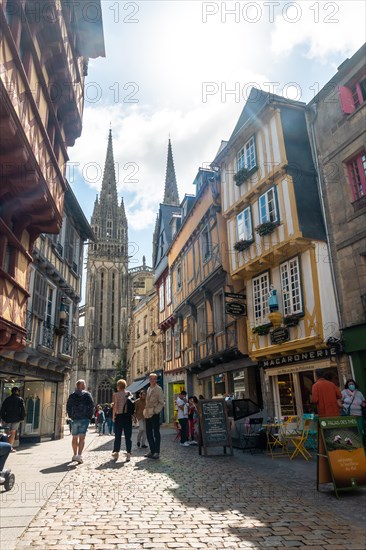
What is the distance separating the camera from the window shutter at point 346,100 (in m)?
11.0

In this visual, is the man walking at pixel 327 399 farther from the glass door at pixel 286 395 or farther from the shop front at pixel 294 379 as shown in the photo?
the glass door at pixel 286 395

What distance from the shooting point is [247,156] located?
46.8ft

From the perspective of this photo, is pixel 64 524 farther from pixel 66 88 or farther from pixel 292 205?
pixel 292 205

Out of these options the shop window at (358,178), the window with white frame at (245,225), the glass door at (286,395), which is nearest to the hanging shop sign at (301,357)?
the glass door at (286,395)

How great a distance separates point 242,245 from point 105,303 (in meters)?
61.8

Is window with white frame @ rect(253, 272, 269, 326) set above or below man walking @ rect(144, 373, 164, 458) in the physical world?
above

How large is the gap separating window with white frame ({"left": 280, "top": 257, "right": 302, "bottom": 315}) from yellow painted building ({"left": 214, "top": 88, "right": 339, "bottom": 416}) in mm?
27

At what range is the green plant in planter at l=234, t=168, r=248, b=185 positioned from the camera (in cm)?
1388

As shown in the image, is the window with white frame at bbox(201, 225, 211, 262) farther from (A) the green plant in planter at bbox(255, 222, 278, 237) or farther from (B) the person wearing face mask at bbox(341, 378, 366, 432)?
(B) the person wearing face mask at bbox(341, 378, 366, 432)

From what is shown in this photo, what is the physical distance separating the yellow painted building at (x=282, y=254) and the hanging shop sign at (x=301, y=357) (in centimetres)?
3

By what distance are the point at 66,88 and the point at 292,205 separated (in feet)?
21.5

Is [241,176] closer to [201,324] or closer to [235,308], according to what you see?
[235,308]

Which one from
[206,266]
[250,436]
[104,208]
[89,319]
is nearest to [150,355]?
[206,266]

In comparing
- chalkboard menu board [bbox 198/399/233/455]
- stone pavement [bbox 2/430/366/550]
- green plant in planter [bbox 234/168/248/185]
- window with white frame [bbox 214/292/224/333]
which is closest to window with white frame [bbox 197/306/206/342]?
window with white frame [bbox 214/292/224/333]
